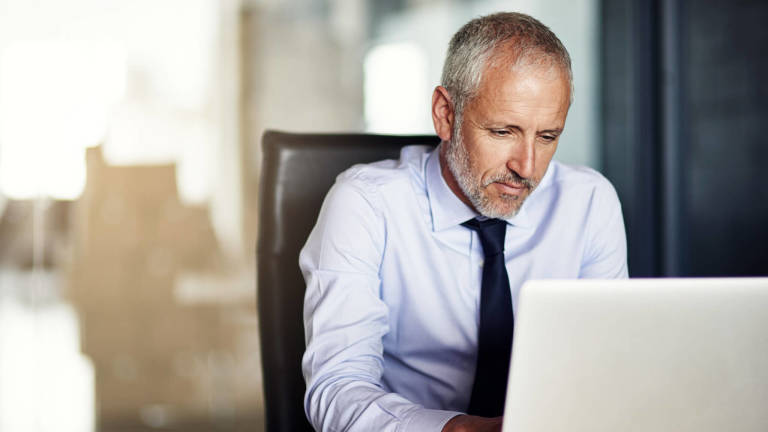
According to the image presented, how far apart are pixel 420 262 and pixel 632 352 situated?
708 millimetres

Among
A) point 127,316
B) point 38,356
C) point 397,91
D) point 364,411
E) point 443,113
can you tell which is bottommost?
point 38,356

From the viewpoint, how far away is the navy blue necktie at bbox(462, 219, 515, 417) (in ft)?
3.94

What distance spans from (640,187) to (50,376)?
103 inches

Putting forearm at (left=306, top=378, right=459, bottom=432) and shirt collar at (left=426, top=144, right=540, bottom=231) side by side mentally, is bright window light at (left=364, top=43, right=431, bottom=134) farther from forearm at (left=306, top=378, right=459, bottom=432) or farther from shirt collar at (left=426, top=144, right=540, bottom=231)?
forearm at (left=306, top=378, right=459, bottom=432)

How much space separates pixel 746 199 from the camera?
2.95 m

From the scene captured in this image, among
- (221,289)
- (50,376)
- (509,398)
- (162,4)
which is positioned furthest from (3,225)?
(509,398)

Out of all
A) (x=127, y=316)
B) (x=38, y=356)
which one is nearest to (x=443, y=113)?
(x=127, y=316)

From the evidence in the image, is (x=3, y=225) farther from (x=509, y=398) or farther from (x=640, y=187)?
(x=509, y=398)

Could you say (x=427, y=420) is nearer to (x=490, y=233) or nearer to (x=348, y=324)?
(x=348, y=324)

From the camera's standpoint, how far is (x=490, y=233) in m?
1.28

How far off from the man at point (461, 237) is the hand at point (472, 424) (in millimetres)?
227

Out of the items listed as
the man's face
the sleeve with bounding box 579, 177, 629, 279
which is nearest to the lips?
the man's face

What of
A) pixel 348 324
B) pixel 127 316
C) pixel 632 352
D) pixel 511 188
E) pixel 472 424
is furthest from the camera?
pixel 127 316

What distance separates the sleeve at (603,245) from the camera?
1.41 metres
